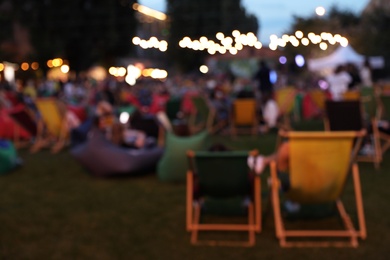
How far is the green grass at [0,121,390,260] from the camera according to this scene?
4336 millimetres

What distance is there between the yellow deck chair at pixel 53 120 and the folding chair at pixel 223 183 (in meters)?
5.27

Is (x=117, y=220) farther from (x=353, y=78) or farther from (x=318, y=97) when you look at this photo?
(x=353, y=78)

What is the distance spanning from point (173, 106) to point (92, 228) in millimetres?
7448

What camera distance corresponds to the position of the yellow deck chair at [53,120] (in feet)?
31.4

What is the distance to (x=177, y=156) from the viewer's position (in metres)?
6.68

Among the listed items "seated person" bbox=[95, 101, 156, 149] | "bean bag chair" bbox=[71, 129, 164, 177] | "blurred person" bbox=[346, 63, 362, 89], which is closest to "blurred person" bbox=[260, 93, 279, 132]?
"blurred person" bbox=[346, 63, 362, 89]

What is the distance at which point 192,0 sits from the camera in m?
46.5

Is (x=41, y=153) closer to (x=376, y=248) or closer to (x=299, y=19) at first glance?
(x=376, y=248)

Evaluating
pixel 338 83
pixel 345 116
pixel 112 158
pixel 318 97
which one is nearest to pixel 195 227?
pixel 112 158

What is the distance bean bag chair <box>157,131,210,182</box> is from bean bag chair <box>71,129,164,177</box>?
0.35 metres

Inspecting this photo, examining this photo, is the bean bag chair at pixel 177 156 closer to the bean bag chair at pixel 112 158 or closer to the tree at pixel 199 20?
the bean bag chair at pixel 112 158

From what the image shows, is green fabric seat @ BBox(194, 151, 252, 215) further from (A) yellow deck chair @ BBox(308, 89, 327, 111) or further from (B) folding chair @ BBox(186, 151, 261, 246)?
(A) yellow deck chair @ BBox(308, 89, 327, 111)

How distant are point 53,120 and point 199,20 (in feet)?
119

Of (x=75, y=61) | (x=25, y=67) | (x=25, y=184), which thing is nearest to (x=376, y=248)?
(x=25, y=184)
